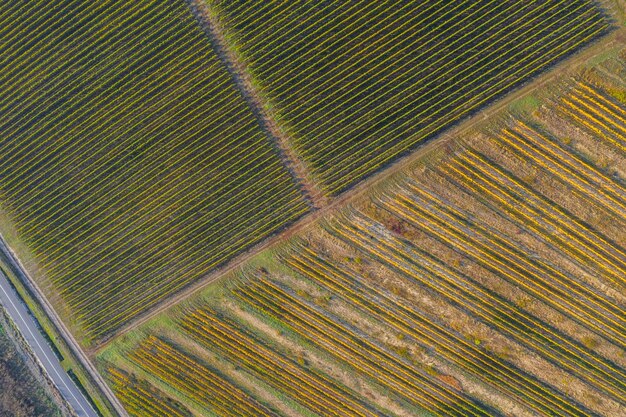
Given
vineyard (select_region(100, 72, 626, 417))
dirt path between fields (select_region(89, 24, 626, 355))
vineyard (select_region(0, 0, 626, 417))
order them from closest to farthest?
1. dirt path between fields (select_region(89, 24, 626, 355))
2. vineyard (select_region(0, 0, 626, 417))
3. vineyard (select_region(100, 72, 626, 417))

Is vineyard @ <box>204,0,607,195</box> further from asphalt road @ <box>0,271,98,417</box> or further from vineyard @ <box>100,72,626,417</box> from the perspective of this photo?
asphalt road @ <box>0,271,98,417</box>

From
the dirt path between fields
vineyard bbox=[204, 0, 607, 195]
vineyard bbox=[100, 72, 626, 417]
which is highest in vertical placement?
vineyard bbox=[204, 0, 607, 195]

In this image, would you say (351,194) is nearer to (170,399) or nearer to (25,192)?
(170,399)

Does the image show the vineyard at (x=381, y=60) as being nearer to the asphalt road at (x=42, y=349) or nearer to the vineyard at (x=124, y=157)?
the vineyard at (x=124, y=157)

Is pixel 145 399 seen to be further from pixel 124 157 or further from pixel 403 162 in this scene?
pixel 403 162

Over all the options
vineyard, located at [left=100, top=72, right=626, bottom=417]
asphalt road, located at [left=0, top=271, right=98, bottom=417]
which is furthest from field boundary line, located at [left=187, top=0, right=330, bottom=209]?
asphalt road, located at [left=0, top=271, right=98, bottom=417]

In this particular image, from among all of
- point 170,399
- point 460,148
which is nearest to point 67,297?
point 170,399

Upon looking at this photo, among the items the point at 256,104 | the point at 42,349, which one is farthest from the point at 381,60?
the point at 42,349
